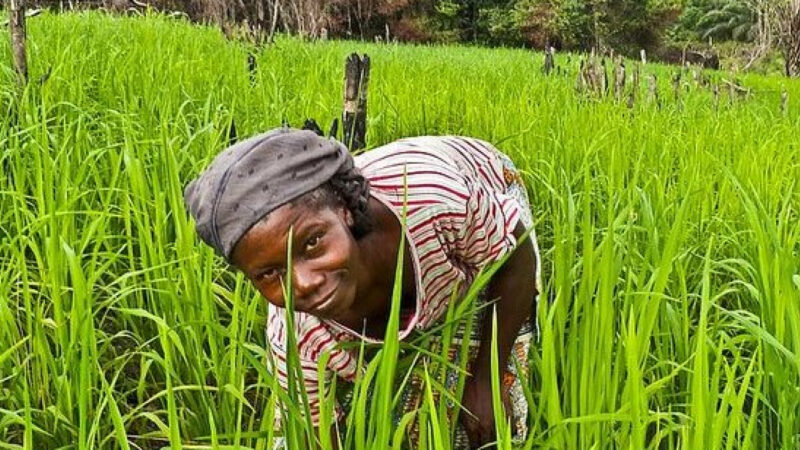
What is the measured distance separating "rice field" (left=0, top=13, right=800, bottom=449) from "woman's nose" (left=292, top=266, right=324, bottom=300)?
0.30 ft

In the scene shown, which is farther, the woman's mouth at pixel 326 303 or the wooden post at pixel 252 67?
the wooden post at pixel 252 67

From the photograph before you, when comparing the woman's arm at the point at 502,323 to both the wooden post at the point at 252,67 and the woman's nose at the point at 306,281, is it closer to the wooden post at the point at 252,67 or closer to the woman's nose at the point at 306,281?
the woman's nose at the point at 306,281

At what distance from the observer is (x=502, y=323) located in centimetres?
114

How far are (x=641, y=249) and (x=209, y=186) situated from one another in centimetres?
110

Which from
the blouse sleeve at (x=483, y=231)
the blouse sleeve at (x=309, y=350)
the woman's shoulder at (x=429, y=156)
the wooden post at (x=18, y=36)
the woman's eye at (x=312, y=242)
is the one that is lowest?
the blouse sleeve at (x=309, y=350)

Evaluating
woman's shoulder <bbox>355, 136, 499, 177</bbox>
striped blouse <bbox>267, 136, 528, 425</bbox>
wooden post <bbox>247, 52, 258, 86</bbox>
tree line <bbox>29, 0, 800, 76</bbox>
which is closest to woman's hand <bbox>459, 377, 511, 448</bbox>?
striped blouse <bbox>267, 136, 528, 425</bbox>

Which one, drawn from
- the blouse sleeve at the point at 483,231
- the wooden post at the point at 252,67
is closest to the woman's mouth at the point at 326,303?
the blouse sleeve at the point at 483,231

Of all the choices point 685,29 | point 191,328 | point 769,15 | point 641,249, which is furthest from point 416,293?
point 685,29

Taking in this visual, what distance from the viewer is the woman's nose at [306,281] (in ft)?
2.62

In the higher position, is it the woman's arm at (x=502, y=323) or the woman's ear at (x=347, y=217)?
the woman's ear at (x=347, y=217)

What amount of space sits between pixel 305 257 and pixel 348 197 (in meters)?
0.10

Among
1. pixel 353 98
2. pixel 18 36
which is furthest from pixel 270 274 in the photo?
pixel 18 36

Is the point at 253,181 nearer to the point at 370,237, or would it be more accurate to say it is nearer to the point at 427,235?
→ the point at 370,237

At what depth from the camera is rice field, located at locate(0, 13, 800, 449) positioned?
0.95 m
